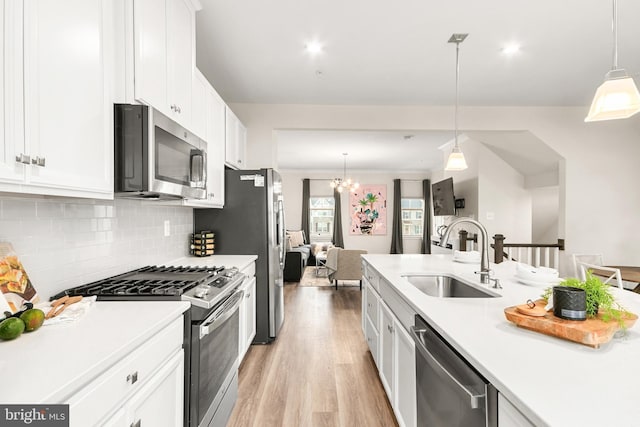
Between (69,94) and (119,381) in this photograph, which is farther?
(69,94)

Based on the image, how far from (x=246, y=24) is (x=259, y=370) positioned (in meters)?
2.66

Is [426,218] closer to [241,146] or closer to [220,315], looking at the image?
[241,146]

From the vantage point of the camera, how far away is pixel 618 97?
1.55 meters

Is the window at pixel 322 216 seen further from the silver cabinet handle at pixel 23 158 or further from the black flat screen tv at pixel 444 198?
the silver cabinet handle at pixel 23 158

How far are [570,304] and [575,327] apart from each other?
0.08 m

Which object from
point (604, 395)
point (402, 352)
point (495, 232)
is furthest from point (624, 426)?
point (495, 232)

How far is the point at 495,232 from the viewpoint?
536cm

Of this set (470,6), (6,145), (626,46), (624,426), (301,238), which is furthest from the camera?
(301,238)

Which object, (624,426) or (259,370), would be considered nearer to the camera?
Result: (624,426)

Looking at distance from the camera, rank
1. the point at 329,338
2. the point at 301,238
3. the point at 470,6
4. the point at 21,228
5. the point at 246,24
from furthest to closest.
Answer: the point at 301,238 → the point at 329,338 → the point at 246,24 → the point at 470,6 → the point at 21,228

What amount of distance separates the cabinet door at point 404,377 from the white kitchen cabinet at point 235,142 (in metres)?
2.27

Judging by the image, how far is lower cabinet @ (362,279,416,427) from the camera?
1.56m

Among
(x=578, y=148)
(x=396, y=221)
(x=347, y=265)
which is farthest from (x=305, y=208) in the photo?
(x=578, y=148)

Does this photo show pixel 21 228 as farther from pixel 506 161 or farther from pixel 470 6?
pixel 506 161
